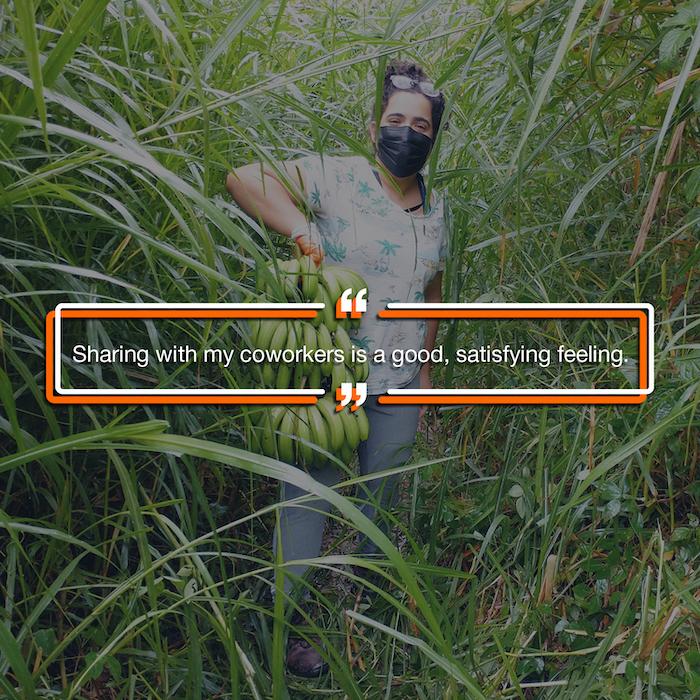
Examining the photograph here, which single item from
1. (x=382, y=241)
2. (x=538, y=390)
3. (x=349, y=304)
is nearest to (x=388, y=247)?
(x=382, y=241)

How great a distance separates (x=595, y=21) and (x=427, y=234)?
1.55ft

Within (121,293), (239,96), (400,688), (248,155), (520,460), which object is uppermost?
(239,96)

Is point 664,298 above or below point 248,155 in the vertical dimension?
below

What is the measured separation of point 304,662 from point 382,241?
789mm

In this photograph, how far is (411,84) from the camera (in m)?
1.53

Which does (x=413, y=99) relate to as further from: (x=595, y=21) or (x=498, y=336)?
(x=498, y=336)

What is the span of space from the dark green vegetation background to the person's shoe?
24 mm

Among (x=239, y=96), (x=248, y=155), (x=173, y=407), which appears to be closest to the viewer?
(x=239, y=96)

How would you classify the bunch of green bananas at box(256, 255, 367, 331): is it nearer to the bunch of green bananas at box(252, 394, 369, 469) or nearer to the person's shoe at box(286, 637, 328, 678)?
the bunch of green bananas at box(252, 394, 369, 469)

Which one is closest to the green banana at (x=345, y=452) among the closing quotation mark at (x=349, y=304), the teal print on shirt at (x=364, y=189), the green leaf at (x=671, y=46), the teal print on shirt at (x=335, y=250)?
the closing quotation mark at (x=349, y=304)

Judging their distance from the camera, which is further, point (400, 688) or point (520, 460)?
point (520, 460)

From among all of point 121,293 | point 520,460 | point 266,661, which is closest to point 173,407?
point 121,293

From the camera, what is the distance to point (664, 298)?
1.38 metres

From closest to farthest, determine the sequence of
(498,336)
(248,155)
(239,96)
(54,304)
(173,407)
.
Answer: (239,96) → (54,304) → (173,407) → (248,155) → (498,336)
